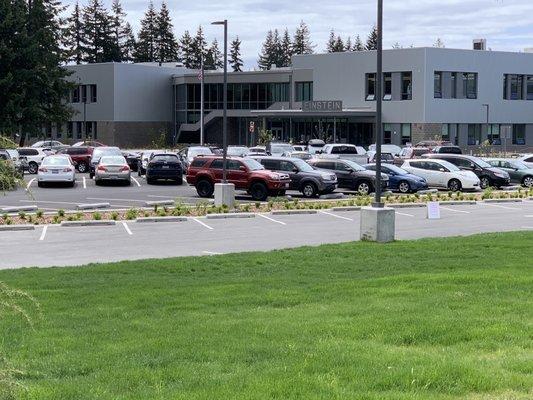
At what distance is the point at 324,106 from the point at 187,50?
233 feet

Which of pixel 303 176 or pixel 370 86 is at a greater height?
pixel 370 86

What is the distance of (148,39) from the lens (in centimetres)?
13412

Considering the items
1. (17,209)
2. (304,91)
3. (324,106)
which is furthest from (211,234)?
(304,91)

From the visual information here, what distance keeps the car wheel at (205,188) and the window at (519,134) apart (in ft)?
164

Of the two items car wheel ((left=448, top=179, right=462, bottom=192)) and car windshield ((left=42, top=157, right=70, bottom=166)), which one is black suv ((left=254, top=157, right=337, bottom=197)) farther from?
car windshield ((left=42, top=157, right=70, bottom=166))

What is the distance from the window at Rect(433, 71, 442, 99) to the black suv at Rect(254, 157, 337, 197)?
125 ft

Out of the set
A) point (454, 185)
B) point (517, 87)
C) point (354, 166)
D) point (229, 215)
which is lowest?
point (229, 215)

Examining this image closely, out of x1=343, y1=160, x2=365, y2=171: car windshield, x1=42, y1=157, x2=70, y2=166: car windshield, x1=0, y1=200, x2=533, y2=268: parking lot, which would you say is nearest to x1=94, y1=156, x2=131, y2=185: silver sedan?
x1=42, y1=157, x2=70, y2=166: car windshield

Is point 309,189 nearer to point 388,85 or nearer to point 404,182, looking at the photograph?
point 404,182

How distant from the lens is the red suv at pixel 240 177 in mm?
34625

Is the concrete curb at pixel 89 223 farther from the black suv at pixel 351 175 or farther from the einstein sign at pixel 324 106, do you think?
the einstein sign at pixel 324 106

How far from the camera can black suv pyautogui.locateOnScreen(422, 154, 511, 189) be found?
140ft

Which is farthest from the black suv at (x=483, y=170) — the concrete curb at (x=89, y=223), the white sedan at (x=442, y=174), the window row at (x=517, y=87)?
the window row at (x=517, y=87)

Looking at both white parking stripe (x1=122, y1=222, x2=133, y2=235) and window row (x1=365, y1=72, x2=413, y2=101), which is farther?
window row (x1=365, y1=72, x2=413, y2=101)
